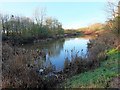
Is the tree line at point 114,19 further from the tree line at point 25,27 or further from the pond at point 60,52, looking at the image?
the tree line at point 25,27

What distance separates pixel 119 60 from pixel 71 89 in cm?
535

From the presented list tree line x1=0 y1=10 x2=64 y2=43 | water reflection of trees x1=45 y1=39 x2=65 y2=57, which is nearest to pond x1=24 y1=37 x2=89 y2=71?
water reflection of trees x1=45 y1=39 x2=65 y2=57

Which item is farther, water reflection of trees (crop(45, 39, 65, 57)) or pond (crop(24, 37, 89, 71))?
water reflection of trees (crop(45, 39, 65, 57))

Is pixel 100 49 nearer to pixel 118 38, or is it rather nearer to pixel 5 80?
pixel 118 38

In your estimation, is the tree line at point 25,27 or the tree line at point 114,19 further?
the tree line at point 25,27

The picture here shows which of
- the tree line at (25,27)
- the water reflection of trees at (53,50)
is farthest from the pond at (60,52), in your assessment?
the tree line at (25,27)

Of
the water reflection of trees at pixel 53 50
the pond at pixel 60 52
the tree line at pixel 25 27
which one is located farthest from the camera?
the tree line at pixel 25 27

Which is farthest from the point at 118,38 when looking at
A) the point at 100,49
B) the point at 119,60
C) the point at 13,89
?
the point at 13,89

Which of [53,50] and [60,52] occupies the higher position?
[60,52]

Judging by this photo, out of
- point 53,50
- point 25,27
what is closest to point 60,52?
point 53,50

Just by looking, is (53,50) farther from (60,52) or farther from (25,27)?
(25,27)

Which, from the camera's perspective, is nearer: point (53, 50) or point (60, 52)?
point (60, 52)

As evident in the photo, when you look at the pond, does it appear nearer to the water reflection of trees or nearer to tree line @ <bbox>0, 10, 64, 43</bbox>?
the water reflection of trees

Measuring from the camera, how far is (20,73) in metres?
11.6
